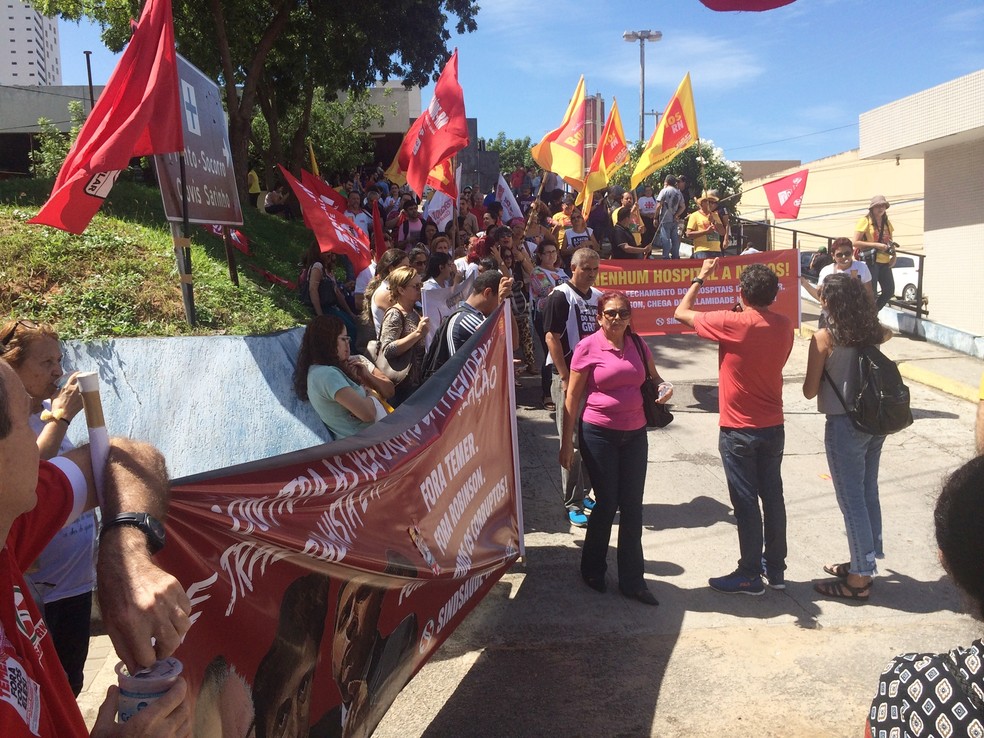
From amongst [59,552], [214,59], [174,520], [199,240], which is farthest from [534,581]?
[214,59]

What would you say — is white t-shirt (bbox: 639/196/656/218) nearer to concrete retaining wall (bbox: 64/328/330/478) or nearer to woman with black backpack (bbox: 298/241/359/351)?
woman with black backpack (bbox: 298/241/359/351)

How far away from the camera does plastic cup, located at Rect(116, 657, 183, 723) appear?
4.45 ft

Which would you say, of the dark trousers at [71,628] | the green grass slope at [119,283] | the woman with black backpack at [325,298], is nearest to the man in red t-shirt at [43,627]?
the dark trousers at [71,628]

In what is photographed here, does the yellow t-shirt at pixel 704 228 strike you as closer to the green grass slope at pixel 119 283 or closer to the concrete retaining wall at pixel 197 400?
the green grass slope at pixel 119 283

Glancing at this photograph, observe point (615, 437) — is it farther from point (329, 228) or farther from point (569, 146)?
point (569, 146)

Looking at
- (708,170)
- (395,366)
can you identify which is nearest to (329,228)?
(395,366)

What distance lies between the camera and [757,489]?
495 cm

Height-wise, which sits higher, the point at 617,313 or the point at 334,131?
the point at 334,131

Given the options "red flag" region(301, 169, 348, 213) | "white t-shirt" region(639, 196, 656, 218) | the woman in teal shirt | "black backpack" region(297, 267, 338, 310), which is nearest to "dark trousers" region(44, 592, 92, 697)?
the woman in teal shirt

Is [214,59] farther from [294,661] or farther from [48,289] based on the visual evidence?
[294,661]

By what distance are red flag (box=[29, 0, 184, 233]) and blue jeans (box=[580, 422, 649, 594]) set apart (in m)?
3.22

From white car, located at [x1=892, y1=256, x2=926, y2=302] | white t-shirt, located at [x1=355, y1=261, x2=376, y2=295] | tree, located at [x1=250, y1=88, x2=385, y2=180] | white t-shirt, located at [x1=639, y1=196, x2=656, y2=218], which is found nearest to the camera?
white t-shirt, located at [x1=355, y1=261, x2=376, y2=295]

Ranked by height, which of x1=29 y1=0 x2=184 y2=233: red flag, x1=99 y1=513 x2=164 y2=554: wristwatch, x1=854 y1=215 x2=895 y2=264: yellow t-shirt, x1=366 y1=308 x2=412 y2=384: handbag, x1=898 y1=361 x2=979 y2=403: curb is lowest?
x1=898 y1=361 x2=979 y2=403: curb

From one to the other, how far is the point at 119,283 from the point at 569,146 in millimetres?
7622
